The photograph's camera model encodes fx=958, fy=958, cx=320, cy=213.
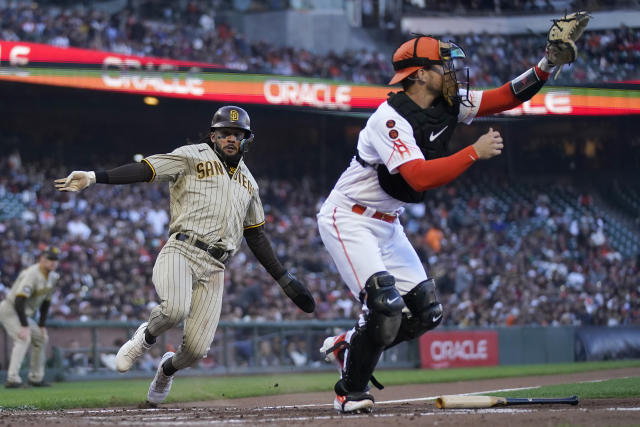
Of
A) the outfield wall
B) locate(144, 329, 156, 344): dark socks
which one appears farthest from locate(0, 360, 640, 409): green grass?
locate(144, 329, 156, 344): dark socks

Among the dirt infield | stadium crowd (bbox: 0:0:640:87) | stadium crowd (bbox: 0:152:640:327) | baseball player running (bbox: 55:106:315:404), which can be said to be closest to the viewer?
the dirt infield

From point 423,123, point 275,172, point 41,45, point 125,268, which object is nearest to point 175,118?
point 275,172

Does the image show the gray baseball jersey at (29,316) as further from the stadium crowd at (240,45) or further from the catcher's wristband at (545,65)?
the stadium crowd at (240,45)

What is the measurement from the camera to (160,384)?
23.2 feet

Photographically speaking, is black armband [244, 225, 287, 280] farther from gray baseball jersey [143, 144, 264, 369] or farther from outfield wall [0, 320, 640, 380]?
outfield wall [0, 320, 640, 380]

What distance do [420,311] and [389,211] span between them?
66 centimetres

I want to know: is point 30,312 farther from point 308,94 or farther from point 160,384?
point 308,94

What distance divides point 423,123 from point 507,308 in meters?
16.1

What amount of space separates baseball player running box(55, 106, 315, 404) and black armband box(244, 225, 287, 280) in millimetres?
15

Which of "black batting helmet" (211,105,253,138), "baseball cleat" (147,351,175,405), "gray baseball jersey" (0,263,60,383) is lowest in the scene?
"gray baseball jersey" (0,263,60,383)

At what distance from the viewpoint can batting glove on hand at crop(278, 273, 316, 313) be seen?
693 centimetres

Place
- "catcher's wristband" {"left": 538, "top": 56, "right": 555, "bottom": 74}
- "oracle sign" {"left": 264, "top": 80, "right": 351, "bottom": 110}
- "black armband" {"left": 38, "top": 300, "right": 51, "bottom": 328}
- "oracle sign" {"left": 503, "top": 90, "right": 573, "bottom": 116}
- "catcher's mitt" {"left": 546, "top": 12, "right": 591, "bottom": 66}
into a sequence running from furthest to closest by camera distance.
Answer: "oracle sign" {"left": 503, "top": 90, "right": 573, "bottom": 116} < "oracle sign" {"left": 264, "top": 80, "right": 351, "bottom": 110} < "black armband" {"left": 38, "top": 300, "right": 51, "bottom": 328} < "catcher's wristband" {"left": 538, "top": 56, "right": 555, "bottom": 74} < "catcher's mitt" {"left": 546, "top": 12, "right": 591, "bottom": 66}

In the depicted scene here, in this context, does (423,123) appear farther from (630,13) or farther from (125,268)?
(630,13)

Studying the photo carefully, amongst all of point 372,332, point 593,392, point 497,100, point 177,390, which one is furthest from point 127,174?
point 177,390
